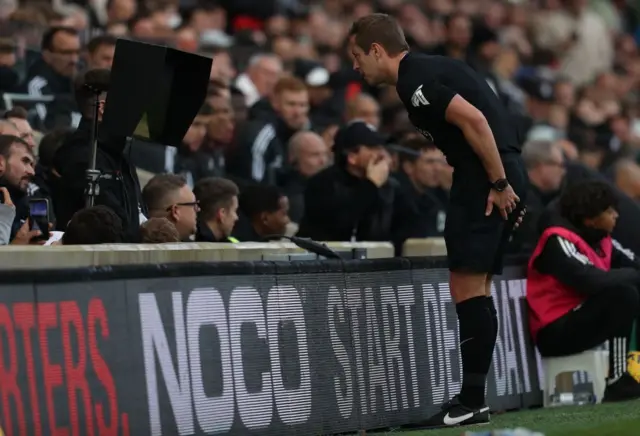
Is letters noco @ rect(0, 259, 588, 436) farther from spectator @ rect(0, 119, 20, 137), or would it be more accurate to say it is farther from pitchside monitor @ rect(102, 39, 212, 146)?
spectator @ rect(0, 119, 20, 137)

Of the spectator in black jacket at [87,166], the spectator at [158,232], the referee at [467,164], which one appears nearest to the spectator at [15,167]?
the spectator in black jacket at [87,166]

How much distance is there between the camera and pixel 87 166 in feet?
33.2

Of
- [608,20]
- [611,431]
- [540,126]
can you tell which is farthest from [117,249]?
[608,20]

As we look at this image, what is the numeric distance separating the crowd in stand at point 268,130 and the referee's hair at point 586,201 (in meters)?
1.82

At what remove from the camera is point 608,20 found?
2788cm

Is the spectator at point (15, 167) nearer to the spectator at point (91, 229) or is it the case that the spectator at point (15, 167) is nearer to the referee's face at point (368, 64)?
the spectator at point (91, 229)

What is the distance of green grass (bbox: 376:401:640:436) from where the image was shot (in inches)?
319

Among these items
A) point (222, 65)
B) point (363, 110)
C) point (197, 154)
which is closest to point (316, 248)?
point (197, 154)

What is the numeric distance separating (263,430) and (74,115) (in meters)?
5.44

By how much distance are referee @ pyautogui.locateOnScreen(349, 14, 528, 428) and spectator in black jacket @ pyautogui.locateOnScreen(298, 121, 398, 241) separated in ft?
11.6

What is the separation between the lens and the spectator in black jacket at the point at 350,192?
1223cm

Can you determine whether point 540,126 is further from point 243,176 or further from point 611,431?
point 611,431

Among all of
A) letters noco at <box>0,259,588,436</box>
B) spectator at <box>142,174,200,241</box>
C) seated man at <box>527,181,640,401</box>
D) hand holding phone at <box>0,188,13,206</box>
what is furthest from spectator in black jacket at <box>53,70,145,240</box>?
seated man at <box>527,181,640,401</box>

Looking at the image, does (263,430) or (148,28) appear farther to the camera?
(148,28)
